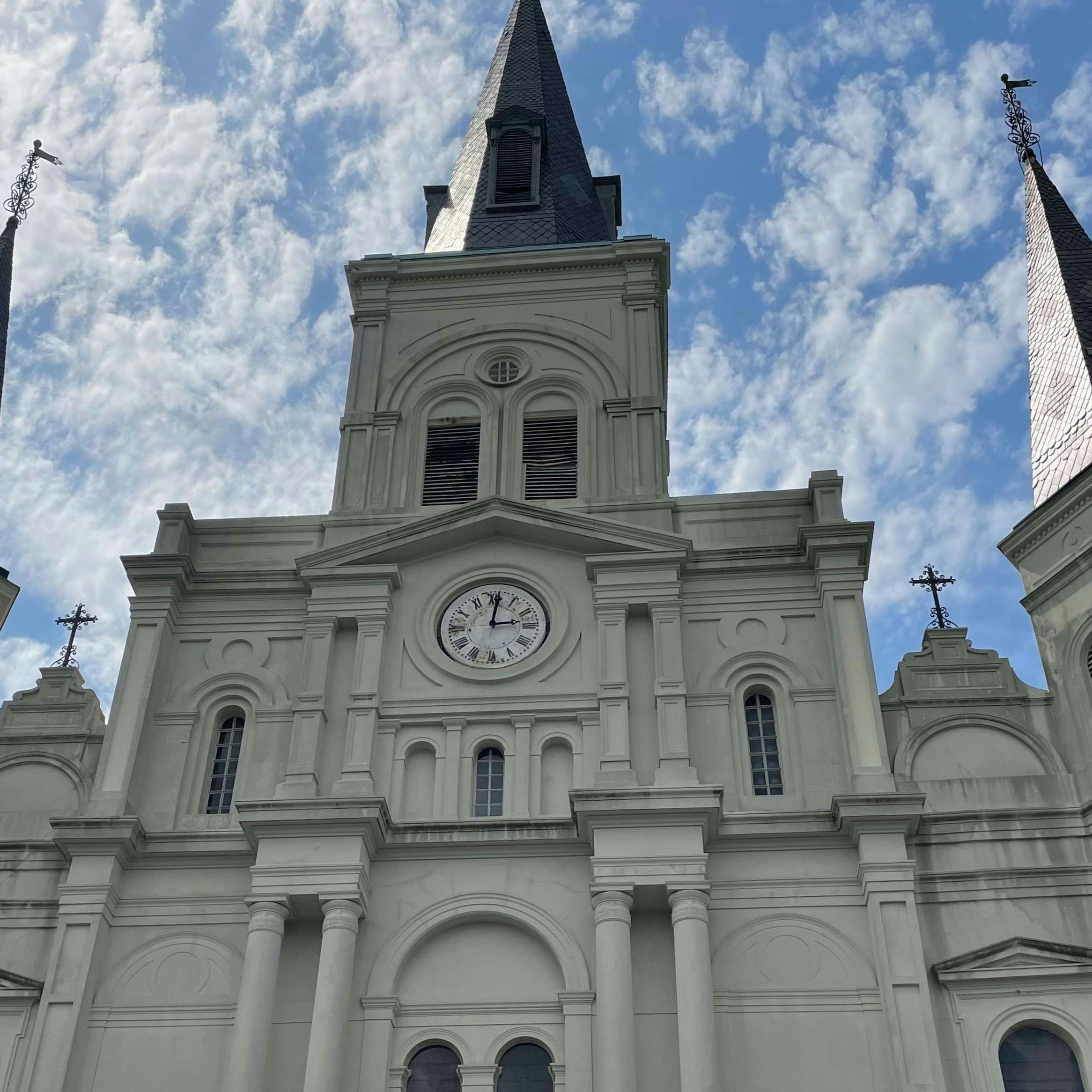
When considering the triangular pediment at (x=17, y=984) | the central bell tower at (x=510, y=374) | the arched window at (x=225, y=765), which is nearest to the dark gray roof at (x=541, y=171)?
the central bell tower at (x=510, y=374)

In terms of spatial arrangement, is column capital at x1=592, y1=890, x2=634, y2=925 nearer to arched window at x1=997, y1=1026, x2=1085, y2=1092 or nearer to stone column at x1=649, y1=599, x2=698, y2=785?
stone column at x1=649, y1=599, x2=698, y2=785

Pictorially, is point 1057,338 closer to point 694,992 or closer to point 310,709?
point 694,992

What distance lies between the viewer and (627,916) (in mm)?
19141

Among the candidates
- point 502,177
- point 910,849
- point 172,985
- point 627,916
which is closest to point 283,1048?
point 172,985

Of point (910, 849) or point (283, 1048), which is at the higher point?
point (910, 849)

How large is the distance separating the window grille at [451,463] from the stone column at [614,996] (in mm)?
8178

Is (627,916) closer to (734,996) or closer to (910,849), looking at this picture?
(734,996)

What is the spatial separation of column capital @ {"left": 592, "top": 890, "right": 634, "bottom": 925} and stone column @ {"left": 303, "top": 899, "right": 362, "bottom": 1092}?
3.16 meters

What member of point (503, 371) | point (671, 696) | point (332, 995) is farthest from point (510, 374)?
point (332, 995)

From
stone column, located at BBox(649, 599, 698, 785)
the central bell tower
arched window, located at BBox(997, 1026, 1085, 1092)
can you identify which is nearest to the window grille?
the central bell tower

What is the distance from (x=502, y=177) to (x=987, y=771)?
1729 cm

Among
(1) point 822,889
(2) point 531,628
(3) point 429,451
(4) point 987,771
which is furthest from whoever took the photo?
(3) point 429,451

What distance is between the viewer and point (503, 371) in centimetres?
2698

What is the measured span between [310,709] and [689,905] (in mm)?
6387
